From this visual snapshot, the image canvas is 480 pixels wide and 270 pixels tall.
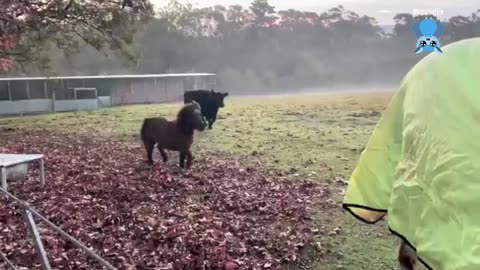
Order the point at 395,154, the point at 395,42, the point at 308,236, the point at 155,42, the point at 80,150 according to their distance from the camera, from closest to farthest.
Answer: the point at 395,154 < the point at 308,236 < the point at 395,42 < the point at 80,150 < the point at 155,42

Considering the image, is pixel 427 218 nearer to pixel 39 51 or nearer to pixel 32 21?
pixel 32 21

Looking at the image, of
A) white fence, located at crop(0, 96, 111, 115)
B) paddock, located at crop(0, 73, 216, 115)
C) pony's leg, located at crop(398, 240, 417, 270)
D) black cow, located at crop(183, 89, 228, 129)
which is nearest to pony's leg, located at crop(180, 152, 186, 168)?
black cow, located at crop(183, 89, 228, 129)

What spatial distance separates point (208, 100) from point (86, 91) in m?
2.36

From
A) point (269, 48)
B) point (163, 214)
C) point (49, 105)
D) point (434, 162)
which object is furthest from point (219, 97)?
point (434, 162)

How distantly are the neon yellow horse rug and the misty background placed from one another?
12.8 feet

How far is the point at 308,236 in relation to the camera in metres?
3.07

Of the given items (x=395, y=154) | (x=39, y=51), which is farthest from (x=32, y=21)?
(x=395, y=154)

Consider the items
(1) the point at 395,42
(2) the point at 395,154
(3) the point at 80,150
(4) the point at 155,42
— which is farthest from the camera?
(4) the point at 155,42

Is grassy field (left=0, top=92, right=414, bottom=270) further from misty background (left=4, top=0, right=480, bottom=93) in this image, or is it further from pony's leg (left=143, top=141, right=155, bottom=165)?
pony's leg (left=143, top=141, right=155, bottom=165)

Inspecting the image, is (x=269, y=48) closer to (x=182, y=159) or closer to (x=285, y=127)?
(x=285, y=127)

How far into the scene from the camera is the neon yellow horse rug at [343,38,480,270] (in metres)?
0.83

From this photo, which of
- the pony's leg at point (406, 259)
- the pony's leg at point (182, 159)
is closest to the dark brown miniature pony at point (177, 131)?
the pony's leg at point (182, 159)

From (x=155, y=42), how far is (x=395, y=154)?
21.6 ft

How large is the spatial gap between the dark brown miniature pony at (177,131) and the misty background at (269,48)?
1.73 metres
